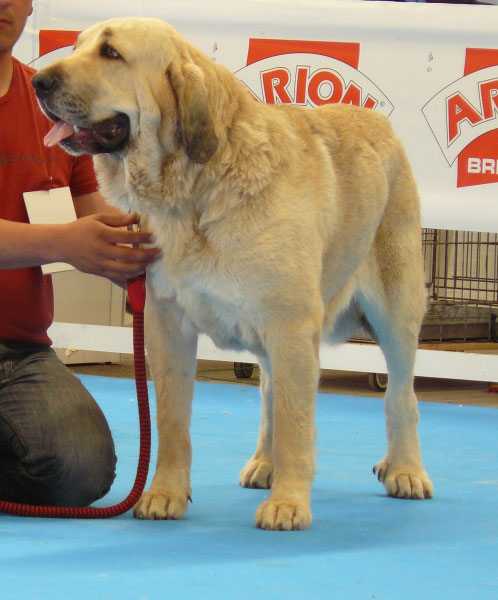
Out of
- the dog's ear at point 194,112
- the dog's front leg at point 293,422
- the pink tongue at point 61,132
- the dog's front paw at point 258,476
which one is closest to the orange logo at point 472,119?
the dog's front paw at point 258,476

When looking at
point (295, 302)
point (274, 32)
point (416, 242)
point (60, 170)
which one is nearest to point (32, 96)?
point (60, 170)

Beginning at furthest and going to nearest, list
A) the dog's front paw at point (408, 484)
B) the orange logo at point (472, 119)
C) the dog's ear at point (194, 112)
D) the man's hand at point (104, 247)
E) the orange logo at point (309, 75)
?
the orange logo at point (309, 75) < the orange logo at point (472, 119) < the dog's front paw at point (408, 484) < the man's hand at point (104, 247) < the dog's ear at point (194, 112)

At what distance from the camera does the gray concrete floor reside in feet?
17.0

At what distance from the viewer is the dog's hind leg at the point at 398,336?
2908 mm

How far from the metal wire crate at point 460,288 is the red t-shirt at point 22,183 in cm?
326

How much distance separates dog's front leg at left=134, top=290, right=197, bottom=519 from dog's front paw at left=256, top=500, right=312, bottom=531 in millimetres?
214

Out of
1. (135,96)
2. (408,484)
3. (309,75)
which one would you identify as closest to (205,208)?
(135,96)

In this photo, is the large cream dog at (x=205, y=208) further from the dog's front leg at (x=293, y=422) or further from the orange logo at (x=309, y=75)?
the orange logo at (x=309, y=75)

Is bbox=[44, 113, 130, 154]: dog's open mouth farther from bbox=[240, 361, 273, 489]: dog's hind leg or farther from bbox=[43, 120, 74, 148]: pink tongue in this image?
bbox=[240, 361, 273, 489]: dog's hind leg

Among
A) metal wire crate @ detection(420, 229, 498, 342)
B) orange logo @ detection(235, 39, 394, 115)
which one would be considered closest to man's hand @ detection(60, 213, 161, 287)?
orange logo @ detection(235, 39, 394, 115)

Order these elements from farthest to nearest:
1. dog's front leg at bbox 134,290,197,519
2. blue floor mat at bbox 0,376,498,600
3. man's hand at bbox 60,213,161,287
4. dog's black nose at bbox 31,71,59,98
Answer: dog's front leg at bbox 134,290,197,519, man's hand at bbox 60,213,161,287, dog's black nose at bbox 31,71,59,98, blue floor mat at bbox 0,376,498,600

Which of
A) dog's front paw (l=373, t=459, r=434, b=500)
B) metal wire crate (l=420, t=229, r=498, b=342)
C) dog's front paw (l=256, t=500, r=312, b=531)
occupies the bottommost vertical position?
dog's front paw (l=373, t=459, r=434, b=500)

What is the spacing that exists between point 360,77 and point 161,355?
2547 millimetres

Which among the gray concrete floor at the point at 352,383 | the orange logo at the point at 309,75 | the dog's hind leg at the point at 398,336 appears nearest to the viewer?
the dog's hind leg at the point at 398,336
